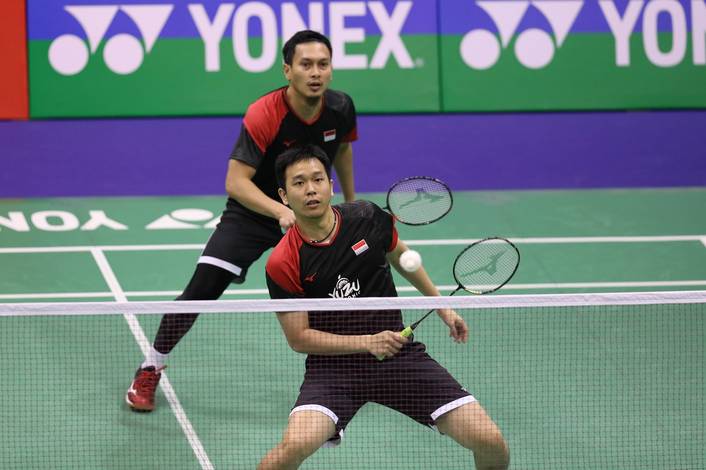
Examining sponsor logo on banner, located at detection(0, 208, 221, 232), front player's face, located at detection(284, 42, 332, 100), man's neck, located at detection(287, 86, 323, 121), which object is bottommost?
sponsor logo on banner, located at detection(0, 208, 221, 232)

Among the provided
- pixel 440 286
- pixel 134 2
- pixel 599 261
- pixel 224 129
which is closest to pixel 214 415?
pixel 440 286

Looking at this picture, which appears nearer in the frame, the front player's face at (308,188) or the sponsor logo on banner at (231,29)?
the front player's face at (308,188)

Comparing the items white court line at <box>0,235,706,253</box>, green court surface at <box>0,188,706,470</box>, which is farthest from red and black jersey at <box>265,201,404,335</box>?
white court line at <box>0,235,706,253</box>

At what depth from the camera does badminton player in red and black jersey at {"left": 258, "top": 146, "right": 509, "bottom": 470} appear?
4246 millimetres

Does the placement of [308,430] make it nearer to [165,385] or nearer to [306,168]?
[306,168]

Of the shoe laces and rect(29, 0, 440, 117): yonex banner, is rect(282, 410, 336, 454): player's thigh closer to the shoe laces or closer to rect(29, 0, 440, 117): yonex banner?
the shoe laces

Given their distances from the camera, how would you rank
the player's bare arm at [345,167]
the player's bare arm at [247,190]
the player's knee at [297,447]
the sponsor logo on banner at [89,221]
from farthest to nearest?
the sponsor logo on banner at [89,221], the player's bare arm at [345,167], the player's bare arm at [247,190], the player's knee at [297,447]

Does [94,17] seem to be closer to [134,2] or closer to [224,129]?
[134,2]

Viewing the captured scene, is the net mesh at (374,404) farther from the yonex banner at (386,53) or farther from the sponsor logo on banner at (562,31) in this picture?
the sponsor logo on banner at (562,31)

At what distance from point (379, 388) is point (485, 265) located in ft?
2.44

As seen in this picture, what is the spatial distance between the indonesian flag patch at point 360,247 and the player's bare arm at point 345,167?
4.22ft

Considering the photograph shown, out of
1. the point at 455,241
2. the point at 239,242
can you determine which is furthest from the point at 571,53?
the point at 239,242

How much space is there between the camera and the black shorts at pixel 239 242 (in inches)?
219

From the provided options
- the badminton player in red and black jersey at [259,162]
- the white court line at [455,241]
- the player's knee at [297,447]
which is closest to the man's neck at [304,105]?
the badminton player in red and black jersey at [259,162]
